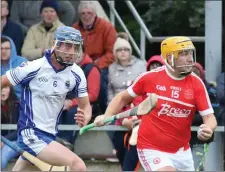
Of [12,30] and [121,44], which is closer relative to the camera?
[121,44]

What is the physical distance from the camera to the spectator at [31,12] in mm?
14302

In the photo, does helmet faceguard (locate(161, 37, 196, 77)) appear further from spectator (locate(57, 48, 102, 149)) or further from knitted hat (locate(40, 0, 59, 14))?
knitted hat (locate(40, 0, 59, 14))

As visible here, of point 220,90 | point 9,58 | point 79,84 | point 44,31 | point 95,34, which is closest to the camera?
point 79,84

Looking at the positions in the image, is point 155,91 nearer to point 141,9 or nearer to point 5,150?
→ point 5,150

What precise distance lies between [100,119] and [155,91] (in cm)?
73

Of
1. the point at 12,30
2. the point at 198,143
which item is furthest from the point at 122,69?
the point at 12,30

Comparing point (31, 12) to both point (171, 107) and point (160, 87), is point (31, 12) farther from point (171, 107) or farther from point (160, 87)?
point (171, 107)

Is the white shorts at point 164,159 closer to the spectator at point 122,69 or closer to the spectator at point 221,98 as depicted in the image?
the spectator at point 221,98

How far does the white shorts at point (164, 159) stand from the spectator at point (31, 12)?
12.8ft

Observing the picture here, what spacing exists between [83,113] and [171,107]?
0.90 metres

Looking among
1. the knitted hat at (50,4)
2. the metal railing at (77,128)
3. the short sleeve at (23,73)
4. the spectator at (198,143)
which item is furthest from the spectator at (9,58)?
the spectator at (198,143)

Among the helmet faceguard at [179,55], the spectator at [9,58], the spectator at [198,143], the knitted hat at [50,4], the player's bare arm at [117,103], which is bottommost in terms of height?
the spectator at [198,143]

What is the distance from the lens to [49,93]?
35.8 feet

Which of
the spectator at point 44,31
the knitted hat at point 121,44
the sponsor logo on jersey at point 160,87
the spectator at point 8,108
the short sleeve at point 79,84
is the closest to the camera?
the sponsor logo on jersey at point 160,87
